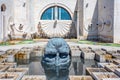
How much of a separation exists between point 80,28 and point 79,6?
1.89m

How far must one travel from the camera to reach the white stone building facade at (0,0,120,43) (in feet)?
53.1

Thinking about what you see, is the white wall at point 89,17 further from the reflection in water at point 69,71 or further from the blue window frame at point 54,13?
the reflection in water at point 69,71

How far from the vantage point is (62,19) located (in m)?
21.2

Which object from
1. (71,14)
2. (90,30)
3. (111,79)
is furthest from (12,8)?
(111,79)

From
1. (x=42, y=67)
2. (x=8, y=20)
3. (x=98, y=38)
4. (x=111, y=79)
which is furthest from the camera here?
(x=98, y=38)

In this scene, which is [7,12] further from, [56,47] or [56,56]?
[56,56]

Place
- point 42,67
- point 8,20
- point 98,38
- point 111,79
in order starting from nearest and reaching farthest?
point 111,79 → point 42,67 → point 8,20 → point 98,38

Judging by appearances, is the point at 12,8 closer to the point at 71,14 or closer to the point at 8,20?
the point at 8,20

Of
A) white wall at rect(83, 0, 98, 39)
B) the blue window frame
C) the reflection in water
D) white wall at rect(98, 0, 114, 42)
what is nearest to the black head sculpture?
the reflection in water

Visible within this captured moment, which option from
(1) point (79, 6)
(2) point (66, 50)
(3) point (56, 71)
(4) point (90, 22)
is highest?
(1) point (79, 6)

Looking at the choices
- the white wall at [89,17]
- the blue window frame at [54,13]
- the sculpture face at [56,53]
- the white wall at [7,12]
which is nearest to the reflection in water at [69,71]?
the sculpture face at [56,53]

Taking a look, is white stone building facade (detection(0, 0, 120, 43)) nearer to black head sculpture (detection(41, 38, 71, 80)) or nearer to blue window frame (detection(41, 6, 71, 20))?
blue window frame (detection(41, 6, 71, 20))

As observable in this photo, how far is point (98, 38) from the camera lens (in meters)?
19.3

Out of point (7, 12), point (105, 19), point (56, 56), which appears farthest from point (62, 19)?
point (56, 56)
